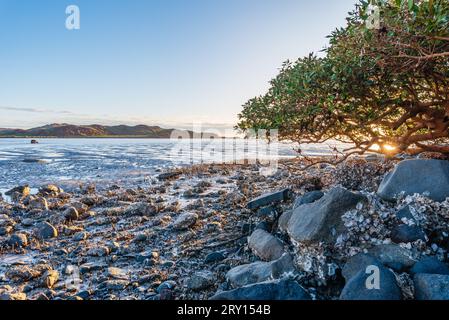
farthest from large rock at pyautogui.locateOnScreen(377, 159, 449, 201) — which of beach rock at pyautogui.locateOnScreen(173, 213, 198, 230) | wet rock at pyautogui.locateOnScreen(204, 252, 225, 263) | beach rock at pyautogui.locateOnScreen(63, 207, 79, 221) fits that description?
beach rock at pyautogui.locateOnScreen(63, 207, 79, 221)

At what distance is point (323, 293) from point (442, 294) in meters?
1.62

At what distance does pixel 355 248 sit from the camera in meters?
5.50

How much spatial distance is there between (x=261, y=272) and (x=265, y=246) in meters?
1.28

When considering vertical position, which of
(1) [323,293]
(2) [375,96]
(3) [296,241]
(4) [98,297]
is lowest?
(4) [98,297]

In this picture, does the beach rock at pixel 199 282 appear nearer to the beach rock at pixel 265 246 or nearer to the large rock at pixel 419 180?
the beach rock at pixel 265 246

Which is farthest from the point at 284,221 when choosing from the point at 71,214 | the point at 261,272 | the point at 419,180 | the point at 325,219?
the point at 71,214

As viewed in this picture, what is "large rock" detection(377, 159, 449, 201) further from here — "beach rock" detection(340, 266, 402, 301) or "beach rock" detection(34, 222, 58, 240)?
"beach rock" detection(34, 222, 58, 240)

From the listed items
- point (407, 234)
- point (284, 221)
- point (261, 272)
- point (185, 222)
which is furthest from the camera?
point (185, 222)

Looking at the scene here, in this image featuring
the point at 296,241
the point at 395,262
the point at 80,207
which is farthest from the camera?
the point at 80,207

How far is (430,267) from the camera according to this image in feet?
15.0

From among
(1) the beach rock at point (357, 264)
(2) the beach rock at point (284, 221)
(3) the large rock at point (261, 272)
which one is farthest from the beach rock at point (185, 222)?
(1) the beach rock at point (357, 264)

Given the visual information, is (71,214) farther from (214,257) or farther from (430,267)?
(430,267)
